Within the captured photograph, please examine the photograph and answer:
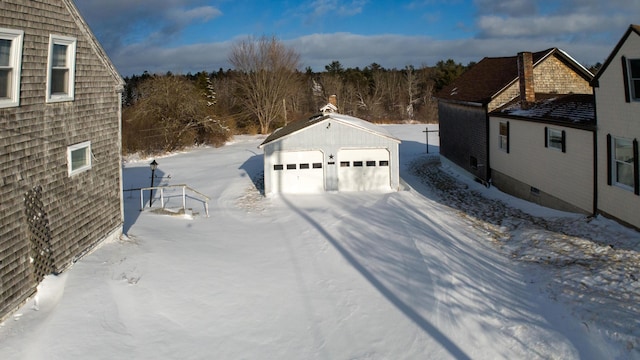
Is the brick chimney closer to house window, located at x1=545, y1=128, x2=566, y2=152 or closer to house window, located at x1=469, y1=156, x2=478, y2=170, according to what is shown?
house window, located at x1=545, y1=128, x2=566, y2=152

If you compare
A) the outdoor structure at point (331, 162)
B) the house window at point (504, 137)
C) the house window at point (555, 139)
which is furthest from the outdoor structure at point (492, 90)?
the outdoor structure at point (331, 162)

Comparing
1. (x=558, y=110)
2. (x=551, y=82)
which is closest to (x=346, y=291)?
(x=558, y=110)

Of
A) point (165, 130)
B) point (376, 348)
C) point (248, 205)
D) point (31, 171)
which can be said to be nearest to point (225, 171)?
point (248, 205)

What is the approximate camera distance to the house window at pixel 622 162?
52.1ft

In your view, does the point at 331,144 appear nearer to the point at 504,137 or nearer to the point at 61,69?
the point at 504,137

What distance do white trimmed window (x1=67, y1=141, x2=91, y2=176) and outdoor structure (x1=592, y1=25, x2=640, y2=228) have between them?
1563cm

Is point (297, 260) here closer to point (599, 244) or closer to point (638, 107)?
point (599, 244)

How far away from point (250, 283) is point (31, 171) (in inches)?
214

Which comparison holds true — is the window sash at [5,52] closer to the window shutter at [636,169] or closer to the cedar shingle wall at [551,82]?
the window shutter at [636,169]

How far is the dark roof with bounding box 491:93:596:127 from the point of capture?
18.7 meters

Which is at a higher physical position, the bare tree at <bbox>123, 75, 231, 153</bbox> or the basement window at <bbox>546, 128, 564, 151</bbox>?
the bare tree at <bbox>123, 75, 231, 153</bbox>

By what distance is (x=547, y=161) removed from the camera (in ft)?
68.9

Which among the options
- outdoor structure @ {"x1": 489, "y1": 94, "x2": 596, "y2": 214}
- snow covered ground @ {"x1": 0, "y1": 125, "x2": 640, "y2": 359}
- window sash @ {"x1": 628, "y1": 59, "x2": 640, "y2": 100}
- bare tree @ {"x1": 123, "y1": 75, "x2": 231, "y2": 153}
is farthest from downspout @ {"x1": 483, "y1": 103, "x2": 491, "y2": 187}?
bare tree @ {"x1": 123, "y1": 75, "x2": 231, "y2": 153}

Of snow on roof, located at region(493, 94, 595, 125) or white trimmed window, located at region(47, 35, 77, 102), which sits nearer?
white trimmed window, located at region(47, 35, 77, 102)
